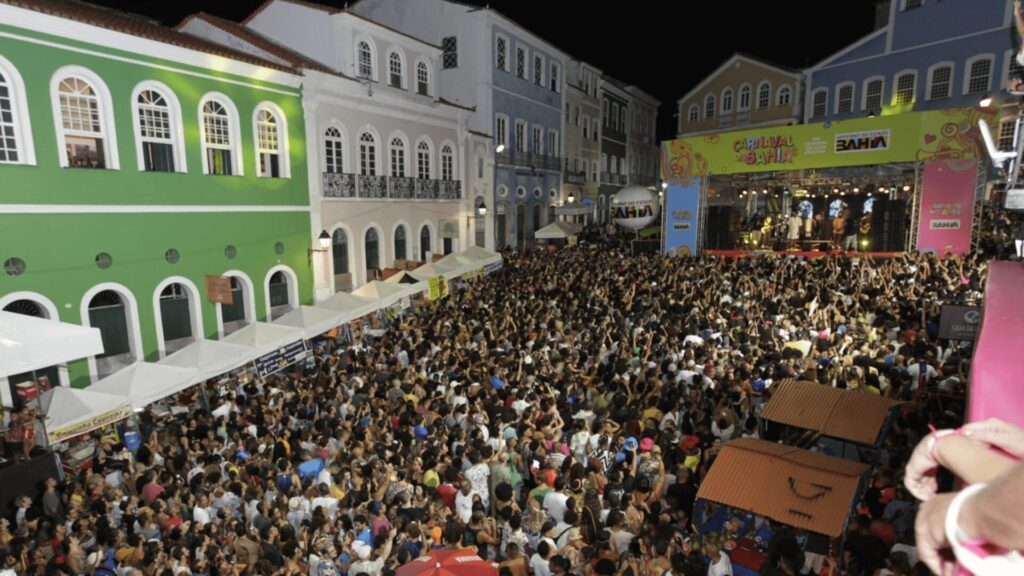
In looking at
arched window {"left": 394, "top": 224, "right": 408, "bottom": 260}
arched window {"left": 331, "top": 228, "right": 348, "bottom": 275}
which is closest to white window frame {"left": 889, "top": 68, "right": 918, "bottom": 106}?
arched window {"left": 394, "top": 224, "right": 408, "bottom": 260}

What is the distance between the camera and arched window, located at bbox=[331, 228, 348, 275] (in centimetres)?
2067

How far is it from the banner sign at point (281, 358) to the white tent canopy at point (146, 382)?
155 centimetres

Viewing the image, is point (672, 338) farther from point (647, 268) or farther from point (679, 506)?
point (647, 268)

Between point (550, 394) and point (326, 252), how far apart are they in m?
12.6

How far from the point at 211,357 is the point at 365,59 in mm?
13783

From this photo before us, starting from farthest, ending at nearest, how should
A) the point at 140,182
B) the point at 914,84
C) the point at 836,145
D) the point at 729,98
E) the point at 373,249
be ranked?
the point at 729,98, the point at 914,84, the point at 373,249, the point at 836,145, the point at 140,182

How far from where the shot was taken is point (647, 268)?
1941 cm

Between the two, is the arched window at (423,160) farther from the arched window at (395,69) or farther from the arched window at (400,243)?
the arched window at (395,69)


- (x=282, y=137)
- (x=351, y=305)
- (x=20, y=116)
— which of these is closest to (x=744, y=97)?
(x=282, y=137)

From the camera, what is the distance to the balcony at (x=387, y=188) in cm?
1991

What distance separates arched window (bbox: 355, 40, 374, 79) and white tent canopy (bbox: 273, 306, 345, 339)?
34.6 ft

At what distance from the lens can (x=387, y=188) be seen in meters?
21.9

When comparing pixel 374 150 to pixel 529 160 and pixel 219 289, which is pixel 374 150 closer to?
pixel 219 289

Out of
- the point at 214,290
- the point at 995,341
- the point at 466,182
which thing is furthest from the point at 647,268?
the point at 995,341
